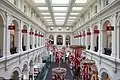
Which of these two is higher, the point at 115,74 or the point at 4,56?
the point at 4,56

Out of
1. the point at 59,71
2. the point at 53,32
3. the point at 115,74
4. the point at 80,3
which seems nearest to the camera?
the point at 59,71

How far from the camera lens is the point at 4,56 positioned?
10758 mm

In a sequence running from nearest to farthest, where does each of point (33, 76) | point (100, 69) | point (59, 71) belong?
1. point (59, 71)
2. point (100, 69)
3. point (33, 76)

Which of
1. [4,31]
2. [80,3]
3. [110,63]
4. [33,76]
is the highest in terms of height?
[80,3]

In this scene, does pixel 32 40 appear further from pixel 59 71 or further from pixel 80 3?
pixel 59 71

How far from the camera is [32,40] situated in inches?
871

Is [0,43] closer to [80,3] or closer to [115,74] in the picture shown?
[115,74]

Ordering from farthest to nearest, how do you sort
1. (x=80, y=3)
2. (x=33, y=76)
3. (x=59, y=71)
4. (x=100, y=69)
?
(x=33, y=76), (x=80, y=3), (x=100, y=69), (x=59, y=71)

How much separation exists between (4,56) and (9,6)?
3529mm

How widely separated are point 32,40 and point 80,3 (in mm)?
8592

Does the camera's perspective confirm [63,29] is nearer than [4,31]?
No

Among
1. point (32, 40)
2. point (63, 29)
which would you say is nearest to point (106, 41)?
point (32, 40)

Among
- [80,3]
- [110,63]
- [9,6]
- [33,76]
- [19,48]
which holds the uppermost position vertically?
[80,3]

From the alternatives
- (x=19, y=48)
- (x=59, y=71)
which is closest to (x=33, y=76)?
(x=19, y=48)
